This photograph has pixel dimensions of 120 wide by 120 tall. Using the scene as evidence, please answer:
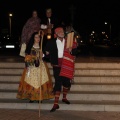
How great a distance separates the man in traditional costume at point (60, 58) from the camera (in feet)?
25.8

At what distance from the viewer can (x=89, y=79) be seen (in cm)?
950

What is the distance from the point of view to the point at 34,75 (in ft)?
26.7

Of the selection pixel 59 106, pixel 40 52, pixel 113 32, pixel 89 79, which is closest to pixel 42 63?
pixel 40 52

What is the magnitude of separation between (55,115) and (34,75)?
1.06 metres

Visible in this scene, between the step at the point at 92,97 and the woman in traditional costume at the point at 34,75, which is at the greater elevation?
the woman in traditional costume at the point at 34,75

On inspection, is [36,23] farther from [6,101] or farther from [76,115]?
[76,115]

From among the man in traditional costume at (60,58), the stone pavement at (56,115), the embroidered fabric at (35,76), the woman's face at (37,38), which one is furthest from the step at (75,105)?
the woman's face at (37,38)

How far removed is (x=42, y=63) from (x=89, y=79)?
1862 mm

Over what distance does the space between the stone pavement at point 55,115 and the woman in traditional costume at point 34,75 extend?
0.38 m

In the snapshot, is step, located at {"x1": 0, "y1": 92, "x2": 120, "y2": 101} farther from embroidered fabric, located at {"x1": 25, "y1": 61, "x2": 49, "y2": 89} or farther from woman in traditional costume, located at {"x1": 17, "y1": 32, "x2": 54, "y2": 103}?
embroidered fabric, located at {"x1": 25, "y1": 61, "x2": 49, "y2": 89}

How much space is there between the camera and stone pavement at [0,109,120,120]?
7508 mm

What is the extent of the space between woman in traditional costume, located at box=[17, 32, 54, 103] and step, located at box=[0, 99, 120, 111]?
0.25 meters

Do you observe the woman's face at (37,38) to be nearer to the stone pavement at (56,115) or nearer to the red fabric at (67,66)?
the red fabric at (67,66)

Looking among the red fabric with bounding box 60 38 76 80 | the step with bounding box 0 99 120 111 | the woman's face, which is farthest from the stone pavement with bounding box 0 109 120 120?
the woman's face
